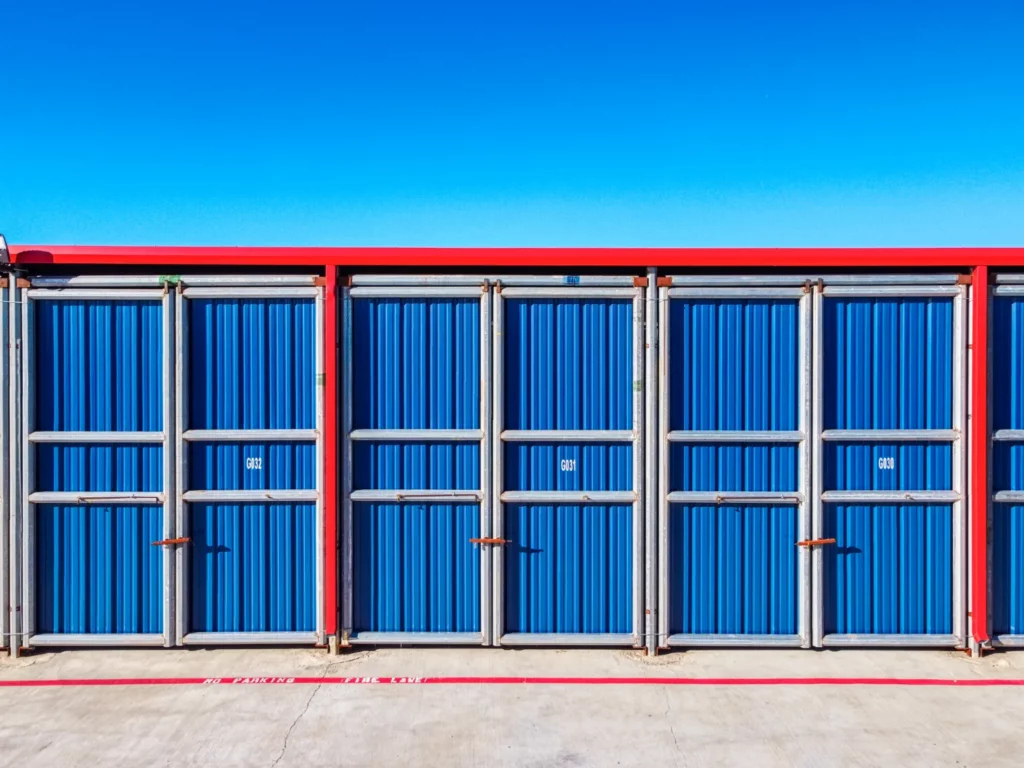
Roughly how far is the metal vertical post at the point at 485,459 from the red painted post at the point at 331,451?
5.22ft

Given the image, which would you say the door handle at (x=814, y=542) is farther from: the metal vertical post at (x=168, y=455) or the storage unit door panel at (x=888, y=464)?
the metal vertical post at (x=168, y=455)

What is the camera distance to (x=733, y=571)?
679cm

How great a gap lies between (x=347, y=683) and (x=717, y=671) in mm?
3823

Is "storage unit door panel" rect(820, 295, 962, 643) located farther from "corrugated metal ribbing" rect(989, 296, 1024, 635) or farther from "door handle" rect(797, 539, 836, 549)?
"corrugated metal ribbing" rect(989, 296, 1024, 635)

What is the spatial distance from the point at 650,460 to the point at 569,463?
89cm

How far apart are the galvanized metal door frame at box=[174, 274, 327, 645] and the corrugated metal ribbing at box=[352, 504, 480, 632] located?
1.59ft

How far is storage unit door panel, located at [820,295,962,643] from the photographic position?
6.66 metres

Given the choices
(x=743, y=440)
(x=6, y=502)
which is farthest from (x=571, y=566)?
(x=6, y=502)

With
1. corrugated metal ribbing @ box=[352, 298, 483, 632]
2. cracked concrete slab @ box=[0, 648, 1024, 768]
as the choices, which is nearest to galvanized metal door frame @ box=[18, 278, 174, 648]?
cracked concrete slab @ box=[0, 648, 1024, 768]

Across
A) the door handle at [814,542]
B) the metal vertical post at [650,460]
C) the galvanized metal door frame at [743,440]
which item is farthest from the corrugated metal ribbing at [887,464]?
the metal vertical post at [650,460]

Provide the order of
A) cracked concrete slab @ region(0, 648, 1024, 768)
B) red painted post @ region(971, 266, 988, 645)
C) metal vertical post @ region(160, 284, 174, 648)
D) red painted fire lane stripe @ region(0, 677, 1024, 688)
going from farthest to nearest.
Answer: metal vertical post @ region(160, 284, 174, 648) < red painted post @ region(971, 266, 988, 645) < red painted fire lane stripe @ region(0, 677, 1024, 688) < cracked concrete slab @ region(0, 648, 1024, 768)

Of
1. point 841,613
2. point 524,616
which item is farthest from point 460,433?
point 841,613

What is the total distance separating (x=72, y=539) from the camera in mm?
6746

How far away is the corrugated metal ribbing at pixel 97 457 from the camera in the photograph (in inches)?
263
